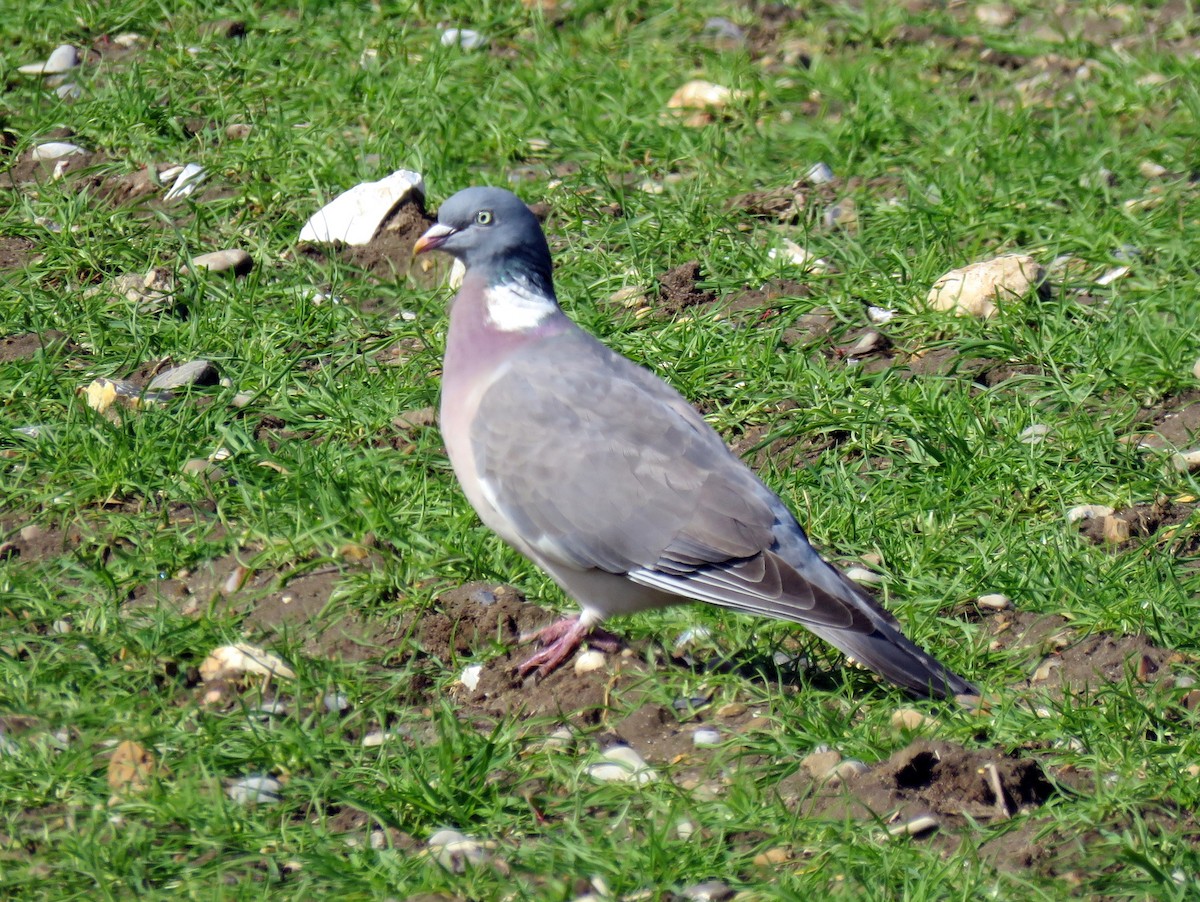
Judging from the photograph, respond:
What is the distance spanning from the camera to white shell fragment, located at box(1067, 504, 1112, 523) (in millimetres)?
4355

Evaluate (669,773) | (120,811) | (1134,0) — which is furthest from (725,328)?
(1134,0)

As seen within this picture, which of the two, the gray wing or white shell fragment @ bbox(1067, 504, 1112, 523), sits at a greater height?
the gray wing

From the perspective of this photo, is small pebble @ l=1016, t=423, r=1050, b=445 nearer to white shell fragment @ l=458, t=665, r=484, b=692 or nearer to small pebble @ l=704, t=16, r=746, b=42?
white shell fragment @ l=458, t=665, r=484, b=692

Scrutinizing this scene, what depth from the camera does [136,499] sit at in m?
4.26

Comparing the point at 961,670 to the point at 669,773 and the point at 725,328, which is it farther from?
the point at 725,328

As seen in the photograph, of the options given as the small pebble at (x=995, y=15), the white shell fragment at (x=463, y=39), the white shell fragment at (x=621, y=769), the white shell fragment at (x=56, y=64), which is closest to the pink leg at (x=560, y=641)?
the white shell fragment at (x=621, y=769)

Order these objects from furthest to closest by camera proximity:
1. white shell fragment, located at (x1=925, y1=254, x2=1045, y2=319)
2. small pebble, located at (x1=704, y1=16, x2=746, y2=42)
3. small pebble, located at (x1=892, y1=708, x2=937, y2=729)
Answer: small pebble, located at (x1=704, y1=16, x2=746, y2=42), white shell fragment, located at (x1=925, y1=254, x2=1045, y2=319), small pebble, located at (x1=892, y1=708, x2=937, y2=729)

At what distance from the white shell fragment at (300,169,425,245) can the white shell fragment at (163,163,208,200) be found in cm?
44

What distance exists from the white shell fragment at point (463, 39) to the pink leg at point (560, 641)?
3200 mm

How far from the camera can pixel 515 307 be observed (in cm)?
407

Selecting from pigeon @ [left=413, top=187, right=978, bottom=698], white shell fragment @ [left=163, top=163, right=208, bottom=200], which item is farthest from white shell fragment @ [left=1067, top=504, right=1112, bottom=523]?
white shell fragment @ [left=163, top=163, right=208, bottom=200]

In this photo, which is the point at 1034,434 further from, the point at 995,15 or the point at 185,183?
the point at 995,15

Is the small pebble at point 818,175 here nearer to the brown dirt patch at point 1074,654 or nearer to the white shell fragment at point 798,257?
the white shell fragment at point 798,257

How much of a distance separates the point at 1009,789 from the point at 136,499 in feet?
7.73
